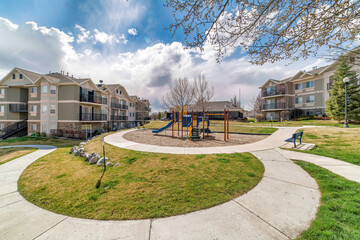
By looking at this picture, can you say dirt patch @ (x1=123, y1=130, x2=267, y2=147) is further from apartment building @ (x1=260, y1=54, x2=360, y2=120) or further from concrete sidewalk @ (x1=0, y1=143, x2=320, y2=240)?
apartment building @ (x1=260, y1=54, x2=360, y2=120)

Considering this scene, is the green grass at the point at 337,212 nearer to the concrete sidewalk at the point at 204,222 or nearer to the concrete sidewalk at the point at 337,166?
the concrete sidewalk at the point at 204,222

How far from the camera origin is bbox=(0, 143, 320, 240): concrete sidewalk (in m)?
Answer: 2.27

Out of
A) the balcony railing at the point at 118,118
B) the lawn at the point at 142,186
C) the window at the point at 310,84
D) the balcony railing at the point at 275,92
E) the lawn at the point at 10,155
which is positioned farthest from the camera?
the balcony railing at the point at 118,118

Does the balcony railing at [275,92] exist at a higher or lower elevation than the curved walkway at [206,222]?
higher

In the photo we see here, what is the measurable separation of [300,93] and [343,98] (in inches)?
401

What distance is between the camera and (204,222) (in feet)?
8.24

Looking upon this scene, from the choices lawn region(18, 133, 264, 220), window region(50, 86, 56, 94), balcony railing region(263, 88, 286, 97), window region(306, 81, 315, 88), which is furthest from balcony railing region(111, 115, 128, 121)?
A: window region(306, 81, 315, 88)

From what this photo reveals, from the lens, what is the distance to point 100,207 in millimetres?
3049

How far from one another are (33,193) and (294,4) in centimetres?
858

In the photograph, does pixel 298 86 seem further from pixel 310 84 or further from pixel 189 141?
pixel 189 141

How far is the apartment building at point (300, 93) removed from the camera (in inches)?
933

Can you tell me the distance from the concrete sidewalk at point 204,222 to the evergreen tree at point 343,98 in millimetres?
22122

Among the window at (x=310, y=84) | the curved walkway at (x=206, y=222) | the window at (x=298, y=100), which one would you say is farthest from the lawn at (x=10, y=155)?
the window at (x=310, y=84)

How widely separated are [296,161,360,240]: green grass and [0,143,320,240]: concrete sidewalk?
0.44 feet
